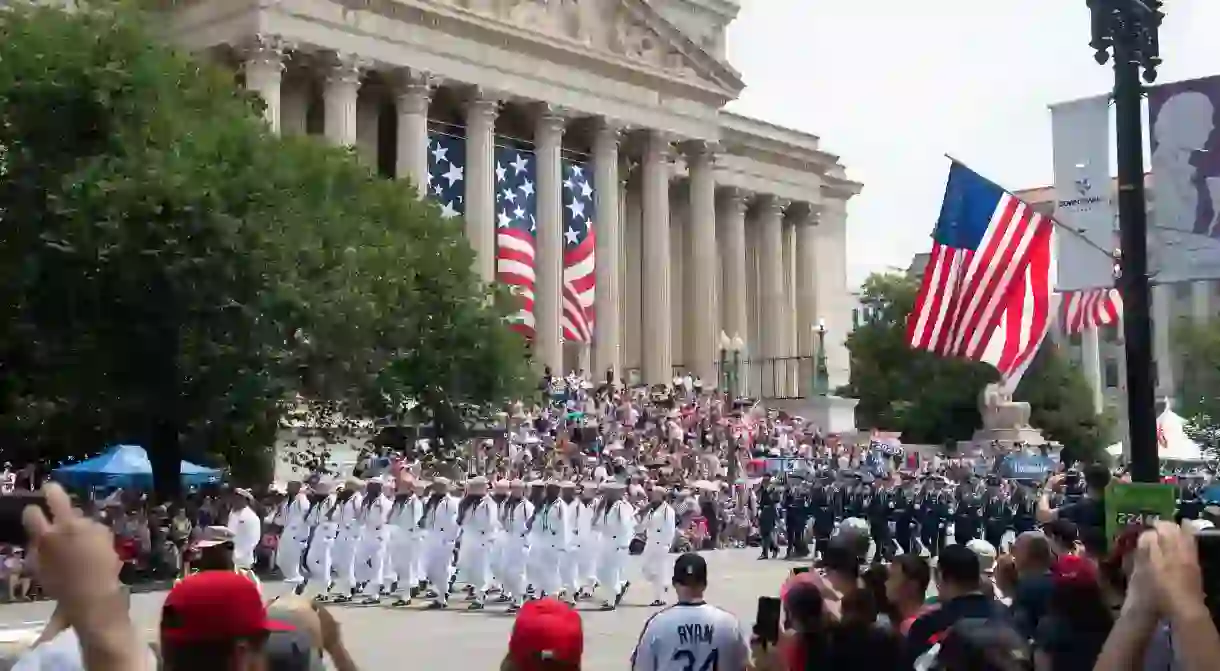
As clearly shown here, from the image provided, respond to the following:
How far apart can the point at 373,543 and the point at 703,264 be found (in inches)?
1505

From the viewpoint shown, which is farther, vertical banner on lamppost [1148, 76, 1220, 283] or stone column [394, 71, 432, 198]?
stone column [394, 71, 432, 198]

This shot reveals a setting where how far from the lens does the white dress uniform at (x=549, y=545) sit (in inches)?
779

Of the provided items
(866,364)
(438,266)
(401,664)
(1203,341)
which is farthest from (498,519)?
(1203,341)

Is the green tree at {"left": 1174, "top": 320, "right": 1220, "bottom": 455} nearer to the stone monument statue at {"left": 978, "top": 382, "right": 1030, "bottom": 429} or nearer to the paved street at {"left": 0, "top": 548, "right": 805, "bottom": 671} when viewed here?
the stone monument statue at {"left": 978, "top": 382, "right": 1030, "bottom": 429}

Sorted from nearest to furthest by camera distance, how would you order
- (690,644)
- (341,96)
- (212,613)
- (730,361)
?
(212,613)
(690,644)
(341,96)
(730,361)

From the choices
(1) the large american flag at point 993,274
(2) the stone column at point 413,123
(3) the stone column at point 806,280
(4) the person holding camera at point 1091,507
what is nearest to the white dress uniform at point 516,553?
(1) the large american flag at point 993,274

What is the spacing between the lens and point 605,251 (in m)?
52.1

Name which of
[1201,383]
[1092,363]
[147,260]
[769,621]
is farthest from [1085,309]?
[1201,383]

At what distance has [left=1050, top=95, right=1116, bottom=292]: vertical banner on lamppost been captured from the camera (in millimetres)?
12016

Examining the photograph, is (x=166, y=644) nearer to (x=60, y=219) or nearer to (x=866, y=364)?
(x=60, y=219)

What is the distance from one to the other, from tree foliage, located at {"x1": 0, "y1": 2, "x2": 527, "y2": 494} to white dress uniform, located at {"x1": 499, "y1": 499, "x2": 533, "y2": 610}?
7038 millimetres

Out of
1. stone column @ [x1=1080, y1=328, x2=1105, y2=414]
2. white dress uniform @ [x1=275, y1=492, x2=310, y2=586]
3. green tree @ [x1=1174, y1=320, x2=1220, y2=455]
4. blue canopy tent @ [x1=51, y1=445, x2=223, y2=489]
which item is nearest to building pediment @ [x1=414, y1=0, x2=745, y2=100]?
blue canopy tent @ [x1=51, y1=445, x2=223, y2=489]

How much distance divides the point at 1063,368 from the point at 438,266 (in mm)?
36907

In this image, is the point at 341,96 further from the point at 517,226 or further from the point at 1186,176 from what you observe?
the point at 1186,176
